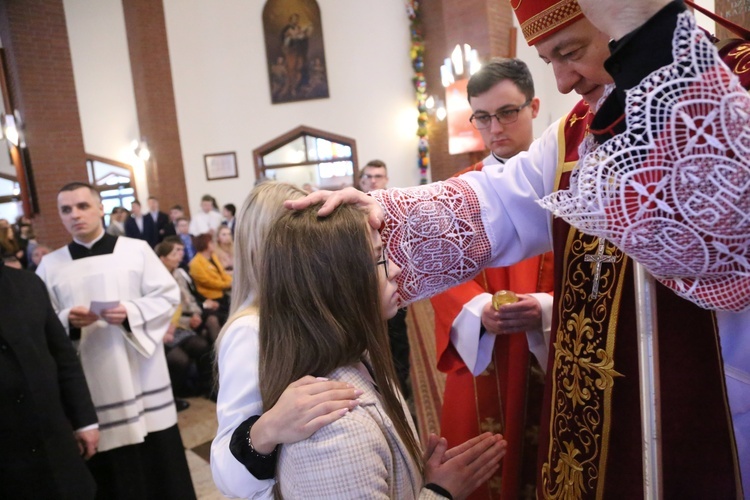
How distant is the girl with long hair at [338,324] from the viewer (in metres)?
1.06

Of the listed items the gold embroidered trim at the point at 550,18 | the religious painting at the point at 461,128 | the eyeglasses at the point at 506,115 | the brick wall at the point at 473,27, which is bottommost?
the eyeglasses at the point at 506,115

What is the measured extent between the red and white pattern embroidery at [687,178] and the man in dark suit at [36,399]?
90.8 inches

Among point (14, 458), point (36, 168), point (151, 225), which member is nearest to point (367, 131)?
point (151, 225)

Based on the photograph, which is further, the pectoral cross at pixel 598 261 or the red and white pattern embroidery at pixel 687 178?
the pectoral cross at pixel 598 261

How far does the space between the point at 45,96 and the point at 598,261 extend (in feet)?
28.0

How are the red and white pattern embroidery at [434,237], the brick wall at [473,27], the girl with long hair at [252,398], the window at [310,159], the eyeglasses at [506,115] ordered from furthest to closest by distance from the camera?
the window at [310,159] → the brick wall at [473,27] → the eyeglasses at [506,115] → the red and white pattern embroidery at [434,237] → the girl with long hair at [252,398]

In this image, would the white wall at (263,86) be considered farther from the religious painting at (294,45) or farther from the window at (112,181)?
A: the window at (112,181)

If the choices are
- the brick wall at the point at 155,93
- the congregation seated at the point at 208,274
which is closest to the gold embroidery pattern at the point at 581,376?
the congregation seated at the point at 208,274

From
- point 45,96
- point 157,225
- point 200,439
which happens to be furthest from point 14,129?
point 200,439

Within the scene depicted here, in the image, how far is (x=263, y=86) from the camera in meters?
11.4

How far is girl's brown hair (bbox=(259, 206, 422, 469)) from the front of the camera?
1.07m

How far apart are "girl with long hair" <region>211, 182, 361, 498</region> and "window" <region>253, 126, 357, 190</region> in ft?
33.0

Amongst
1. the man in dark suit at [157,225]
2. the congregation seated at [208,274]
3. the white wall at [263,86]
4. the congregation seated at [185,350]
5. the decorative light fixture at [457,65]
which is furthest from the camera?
the white wall at [263,86]

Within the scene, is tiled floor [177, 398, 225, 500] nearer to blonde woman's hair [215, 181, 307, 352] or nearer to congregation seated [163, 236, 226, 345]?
congregation seated [163, 236, 226, 345]
